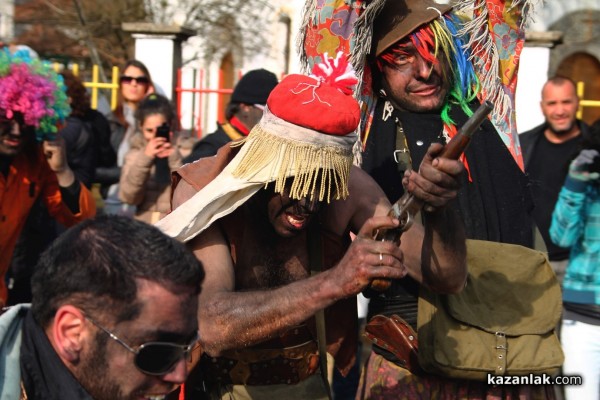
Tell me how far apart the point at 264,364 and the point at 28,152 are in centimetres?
224

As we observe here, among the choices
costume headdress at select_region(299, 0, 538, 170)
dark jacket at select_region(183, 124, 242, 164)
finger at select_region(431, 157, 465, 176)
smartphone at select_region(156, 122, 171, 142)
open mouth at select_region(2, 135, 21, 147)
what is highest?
costume headdress at select_region(299, 0, 538, 170)

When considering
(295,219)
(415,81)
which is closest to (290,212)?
(295,219)

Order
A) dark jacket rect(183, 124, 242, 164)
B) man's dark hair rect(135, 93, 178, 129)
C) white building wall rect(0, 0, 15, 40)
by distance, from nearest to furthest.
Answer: dark jacket rect(183, 124, 242, 164), man's dark hair rect(135, 93, 178, 129), white building wall rect(0, 0, 15, 40)

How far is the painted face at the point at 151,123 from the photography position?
6.89m

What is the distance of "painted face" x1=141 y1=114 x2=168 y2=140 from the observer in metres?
6.89

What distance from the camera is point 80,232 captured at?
97.3 inches

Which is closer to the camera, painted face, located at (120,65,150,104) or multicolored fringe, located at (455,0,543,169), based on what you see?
multicolored fringe, located at (455,0,543,169)

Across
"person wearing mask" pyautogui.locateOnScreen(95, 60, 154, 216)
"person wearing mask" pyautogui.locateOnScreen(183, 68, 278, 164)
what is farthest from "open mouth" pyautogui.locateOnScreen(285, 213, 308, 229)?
"person wearing mask" pyautogui.locateOnScreen(95, 60, 154, 216)

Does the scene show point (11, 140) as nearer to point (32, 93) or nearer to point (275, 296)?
point (32, 93)

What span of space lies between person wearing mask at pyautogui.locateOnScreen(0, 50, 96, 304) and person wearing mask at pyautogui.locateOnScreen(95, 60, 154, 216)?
215 centimetres

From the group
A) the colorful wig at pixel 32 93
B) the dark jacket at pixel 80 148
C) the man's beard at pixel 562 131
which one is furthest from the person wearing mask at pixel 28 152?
the man's beard at pixel 562 131

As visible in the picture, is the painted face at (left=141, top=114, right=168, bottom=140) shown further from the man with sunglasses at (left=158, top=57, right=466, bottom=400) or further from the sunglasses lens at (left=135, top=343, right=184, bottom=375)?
the sunglasses lens at (left=135, top=343, right=184, bottom=375)

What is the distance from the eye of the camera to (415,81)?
4.03 metres

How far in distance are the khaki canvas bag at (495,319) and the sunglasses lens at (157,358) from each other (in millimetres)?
1399
